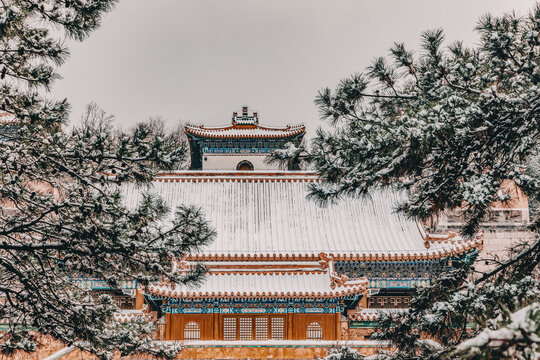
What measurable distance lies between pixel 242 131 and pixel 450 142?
14.0 metres

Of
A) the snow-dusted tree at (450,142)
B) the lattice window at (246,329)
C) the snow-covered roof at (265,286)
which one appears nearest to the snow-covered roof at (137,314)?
the snow-covered roof at (265,286)

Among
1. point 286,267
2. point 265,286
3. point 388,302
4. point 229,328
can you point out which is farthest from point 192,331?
point 388,302

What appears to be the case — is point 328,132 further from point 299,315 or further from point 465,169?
point 299,315

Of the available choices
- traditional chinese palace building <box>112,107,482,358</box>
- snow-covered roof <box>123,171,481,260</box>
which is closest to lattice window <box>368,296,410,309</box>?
traditional chinese palace building <box>112,107,482,358</box>

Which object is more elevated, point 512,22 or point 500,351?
point 512,22

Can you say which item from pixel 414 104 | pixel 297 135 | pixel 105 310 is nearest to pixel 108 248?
pixel 105 310

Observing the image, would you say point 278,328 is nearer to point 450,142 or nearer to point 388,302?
point 388,302

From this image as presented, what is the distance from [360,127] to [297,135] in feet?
45.3

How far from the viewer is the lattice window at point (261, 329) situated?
10922 mm

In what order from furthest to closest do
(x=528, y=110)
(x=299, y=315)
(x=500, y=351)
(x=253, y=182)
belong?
1. (x=253, y=182)
2. (x=299, y=315)
3. (x=528, y=110)
4. (x=500, y=351)

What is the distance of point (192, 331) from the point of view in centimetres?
1088

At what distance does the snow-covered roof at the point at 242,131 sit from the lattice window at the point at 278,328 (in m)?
8.16

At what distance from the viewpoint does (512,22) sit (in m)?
4.45

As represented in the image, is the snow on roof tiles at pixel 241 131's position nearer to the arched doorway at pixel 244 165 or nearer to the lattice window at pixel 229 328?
the arched doorway at pixel 244 165
